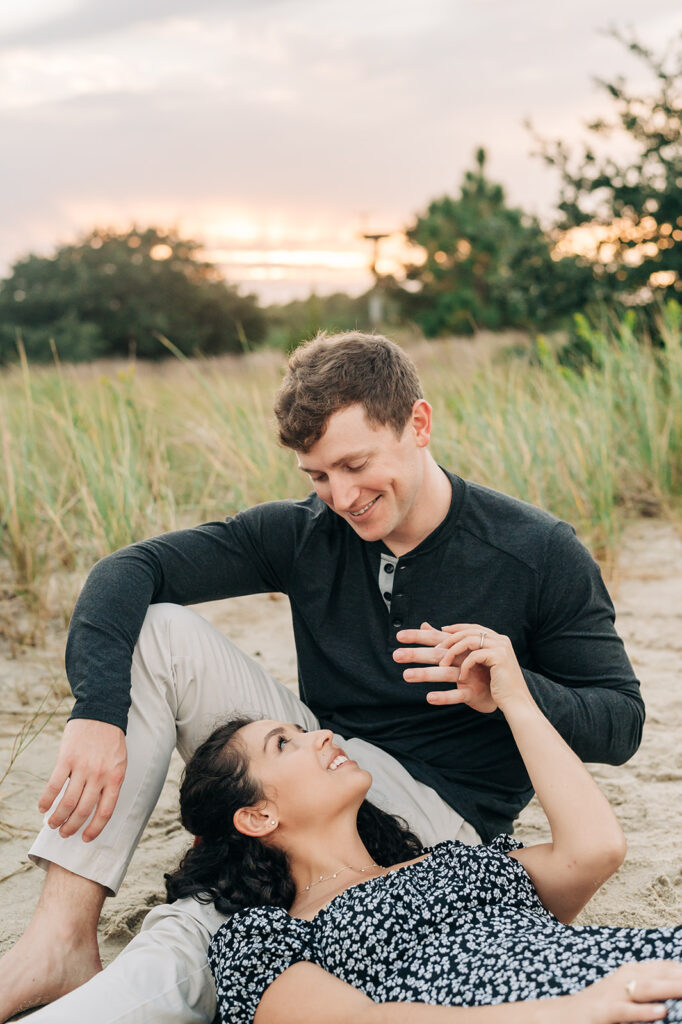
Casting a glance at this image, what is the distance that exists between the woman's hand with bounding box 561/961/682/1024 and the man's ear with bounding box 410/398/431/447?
4.05 ft

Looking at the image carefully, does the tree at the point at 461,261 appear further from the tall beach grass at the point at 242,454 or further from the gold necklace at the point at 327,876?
the gold necklace at the point at 327,876

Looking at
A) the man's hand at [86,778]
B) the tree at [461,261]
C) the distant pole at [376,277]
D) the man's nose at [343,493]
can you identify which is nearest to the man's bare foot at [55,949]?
the man's hand at [86,778]

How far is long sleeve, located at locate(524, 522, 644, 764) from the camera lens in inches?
78.2

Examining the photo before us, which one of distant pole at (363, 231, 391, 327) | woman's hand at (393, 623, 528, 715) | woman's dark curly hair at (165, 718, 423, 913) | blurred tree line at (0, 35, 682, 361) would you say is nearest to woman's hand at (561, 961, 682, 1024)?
woman's hand at (393, 623, 528, 715)

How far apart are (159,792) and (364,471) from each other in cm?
89

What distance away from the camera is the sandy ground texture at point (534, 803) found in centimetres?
A: 235

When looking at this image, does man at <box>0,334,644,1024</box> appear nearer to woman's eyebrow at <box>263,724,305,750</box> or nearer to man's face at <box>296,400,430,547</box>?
man's face at <box>296,400,430,547</box>

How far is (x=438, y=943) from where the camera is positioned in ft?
5.54

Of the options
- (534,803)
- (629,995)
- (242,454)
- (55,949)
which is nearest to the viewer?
(629,995)

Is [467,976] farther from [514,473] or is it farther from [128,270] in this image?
[128,270]

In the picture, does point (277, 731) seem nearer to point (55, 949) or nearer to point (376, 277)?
point (55, 949)

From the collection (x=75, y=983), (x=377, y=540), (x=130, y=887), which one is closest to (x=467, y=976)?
(x=75, y=983)

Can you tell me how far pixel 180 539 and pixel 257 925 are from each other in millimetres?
1041

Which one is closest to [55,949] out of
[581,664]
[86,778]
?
[86,778]
